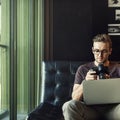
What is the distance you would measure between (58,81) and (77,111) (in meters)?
0.87

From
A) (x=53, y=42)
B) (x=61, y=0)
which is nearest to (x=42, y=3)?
(x=61, y=0)

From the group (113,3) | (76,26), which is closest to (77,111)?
(76,26)

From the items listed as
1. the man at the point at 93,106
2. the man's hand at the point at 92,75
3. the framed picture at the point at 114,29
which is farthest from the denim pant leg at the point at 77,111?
the framed picture at the point at 114,29

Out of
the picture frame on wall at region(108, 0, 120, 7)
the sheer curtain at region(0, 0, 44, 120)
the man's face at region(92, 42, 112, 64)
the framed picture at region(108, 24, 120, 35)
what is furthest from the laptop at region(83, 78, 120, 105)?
the picture frame on wall at region(108, 0, 120, 7)

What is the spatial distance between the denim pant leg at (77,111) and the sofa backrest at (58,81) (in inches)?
25.9

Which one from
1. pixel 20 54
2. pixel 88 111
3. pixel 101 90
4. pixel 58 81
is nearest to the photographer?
pixel 101 90

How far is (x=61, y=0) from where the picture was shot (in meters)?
3.38

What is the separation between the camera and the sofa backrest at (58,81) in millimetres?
2992

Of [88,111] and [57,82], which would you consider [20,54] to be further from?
[88,111]

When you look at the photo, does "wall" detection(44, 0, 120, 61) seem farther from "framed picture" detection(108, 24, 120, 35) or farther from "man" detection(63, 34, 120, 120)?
"man" detection(63, 34, 120, 120)

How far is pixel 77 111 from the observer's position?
2197mm

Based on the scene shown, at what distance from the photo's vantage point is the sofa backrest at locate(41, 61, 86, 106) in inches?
118

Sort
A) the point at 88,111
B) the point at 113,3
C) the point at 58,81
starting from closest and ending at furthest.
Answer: the point at 88,111
the point at 58,81
the point at 113,3

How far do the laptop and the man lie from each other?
111 millimetres
